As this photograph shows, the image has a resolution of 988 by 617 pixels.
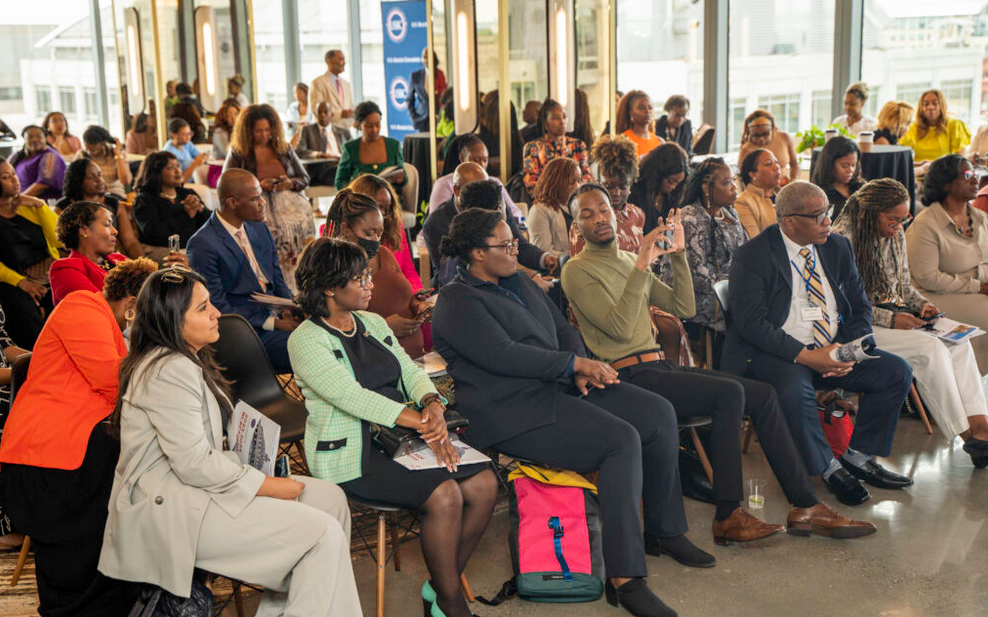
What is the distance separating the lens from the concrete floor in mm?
3232

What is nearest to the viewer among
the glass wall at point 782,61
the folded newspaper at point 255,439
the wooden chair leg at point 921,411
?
the folded newspaper at point 255,439

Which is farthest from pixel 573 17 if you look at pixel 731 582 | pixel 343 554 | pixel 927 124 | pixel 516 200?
pixel 343 554

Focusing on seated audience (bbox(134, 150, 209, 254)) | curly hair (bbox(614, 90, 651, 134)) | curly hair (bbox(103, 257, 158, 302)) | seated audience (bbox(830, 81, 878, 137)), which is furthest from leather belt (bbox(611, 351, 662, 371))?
seated audience (bbox(830, 81, 878, 137))

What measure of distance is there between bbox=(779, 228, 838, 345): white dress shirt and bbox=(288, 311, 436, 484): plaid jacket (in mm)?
1942

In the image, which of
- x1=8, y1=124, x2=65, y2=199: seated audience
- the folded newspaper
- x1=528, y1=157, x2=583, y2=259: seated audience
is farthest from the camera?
x1=8, y1=124, x2=65, y2=199: seated audience

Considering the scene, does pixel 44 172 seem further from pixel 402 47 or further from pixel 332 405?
Answer: pixel 402 47

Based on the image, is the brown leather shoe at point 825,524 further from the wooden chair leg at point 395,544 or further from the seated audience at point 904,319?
the wooden chair leg at point 395,544

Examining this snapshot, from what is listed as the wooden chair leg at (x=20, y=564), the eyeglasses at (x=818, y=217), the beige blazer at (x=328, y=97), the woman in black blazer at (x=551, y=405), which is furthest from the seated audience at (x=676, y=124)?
the wooden chair leg at (x=20, y=564)

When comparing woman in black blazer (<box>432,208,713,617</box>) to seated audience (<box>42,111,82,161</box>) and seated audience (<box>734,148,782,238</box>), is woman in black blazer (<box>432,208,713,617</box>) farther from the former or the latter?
seated audience (<box>42,111,82,161</box>)

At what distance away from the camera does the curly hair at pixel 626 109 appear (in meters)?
7.79

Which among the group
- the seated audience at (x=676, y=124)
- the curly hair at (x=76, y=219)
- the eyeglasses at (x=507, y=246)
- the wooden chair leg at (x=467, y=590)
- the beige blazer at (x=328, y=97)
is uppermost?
the beige blazer at (x=328, y=97)

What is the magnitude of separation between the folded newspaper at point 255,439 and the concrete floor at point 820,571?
741mm

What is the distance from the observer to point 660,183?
5664 millimetres

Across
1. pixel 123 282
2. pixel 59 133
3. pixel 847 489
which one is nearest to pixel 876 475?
pixel 847 489
